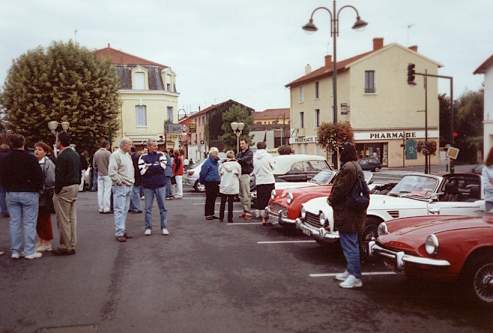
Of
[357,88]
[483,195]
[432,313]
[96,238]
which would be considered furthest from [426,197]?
[357,88]

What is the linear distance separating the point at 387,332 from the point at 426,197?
4006mm

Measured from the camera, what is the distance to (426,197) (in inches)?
324

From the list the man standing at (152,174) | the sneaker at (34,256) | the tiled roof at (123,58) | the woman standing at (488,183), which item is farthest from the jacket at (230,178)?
the tiled roof at (123,58)

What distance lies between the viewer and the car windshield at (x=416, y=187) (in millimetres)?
8352

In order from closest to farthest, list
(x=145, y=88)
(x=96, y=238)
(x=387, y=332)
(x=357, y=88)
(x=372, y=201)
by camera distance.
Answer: (x=387, y=332)
(x=372, y=201)
(x=96, y=238)
(x=357, y=88)
(x=145, y=88)

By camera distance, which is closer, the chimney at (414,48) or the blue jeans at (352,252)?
the blue jeans at (352,252)

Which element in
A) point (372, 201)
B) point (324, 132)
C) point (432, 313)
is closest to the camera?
point (432, 313)

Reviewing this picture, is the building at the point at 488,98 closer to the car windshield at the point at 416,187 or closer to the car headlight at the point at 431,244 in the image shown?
the car windshield at the point at 416,187

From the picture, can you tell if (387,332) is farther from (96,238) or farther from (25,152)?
(96,238)

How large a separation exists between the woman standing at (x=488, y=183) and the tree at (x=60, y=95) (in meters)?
29.2

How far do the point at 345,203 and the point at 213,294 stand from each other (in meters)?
1.98

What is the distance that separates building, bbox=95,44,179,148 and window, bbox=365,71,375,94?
1952 cm

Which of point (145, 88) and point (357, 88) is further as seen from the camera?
point (145, 88)

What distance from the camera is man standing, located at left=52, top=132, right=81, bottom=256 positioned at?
26.6 ft
